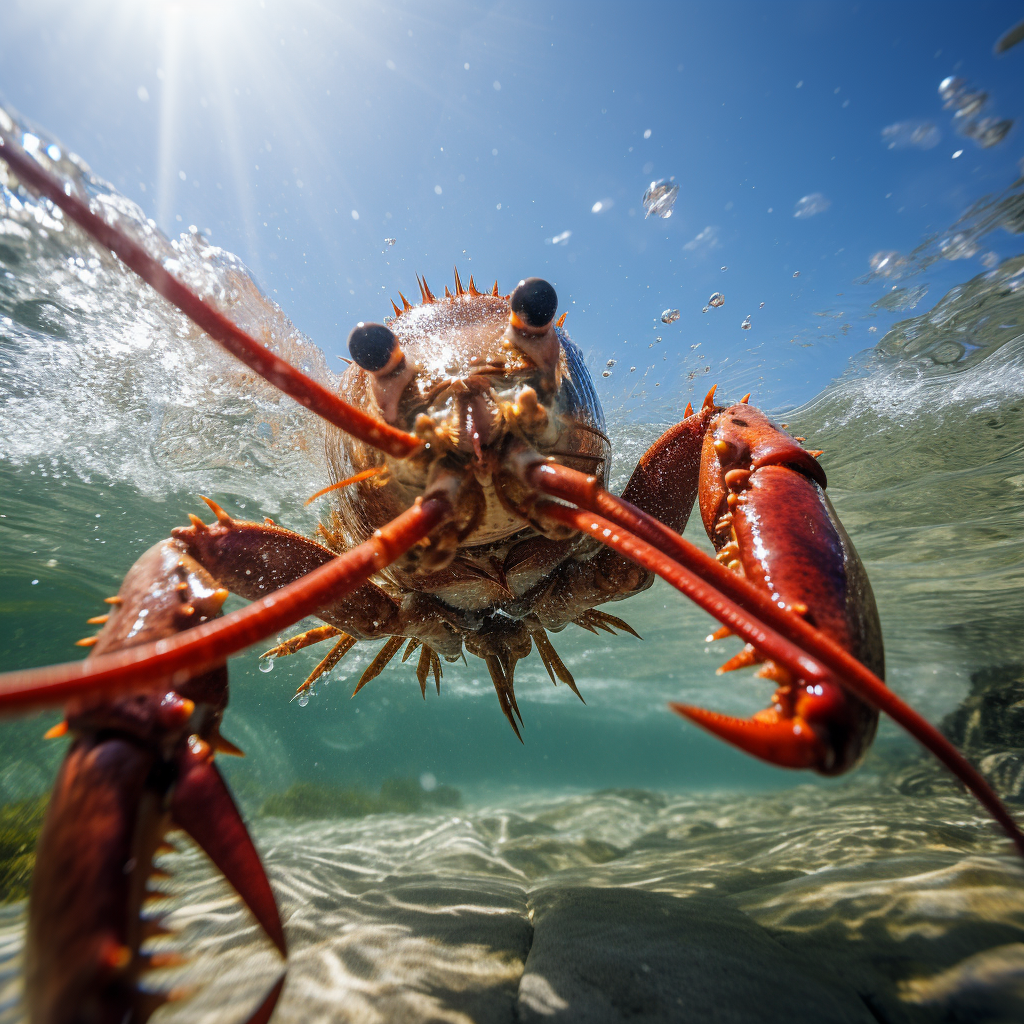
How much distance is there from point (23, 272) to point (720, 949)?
6.86m

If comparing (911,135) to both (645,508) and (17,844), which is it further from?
(17,844)

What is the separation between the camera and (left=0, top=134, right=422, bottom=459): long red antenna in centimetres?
87

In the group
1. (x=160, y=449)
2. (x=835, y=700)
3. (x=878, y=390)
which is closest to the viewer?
(x=835, y=700)

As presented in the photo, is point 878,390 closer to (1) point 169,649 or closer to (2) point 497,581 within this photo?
(2) point 497,581

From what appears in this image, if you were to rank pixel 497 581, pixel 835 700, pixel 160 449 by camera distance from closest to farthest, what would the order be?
pixel 835 700 < pixel 497 581 < pixel 160 449

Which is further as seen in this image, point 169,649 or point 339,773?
point 339,773

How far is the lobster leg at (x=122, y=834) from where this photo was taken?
0.78 meters

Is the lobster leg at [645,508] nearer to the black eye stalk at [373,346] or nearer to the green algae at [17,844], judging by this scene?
the black eye stalk at [373,346]

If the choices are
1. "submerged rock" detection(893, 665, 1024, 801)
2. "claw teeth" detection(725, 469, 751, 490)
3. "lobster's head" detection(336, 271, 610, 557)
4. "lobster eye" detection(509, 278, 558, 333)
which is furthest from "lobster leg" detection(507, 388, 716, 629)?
"submerged rock" detection(893, 665, 1024, 801)

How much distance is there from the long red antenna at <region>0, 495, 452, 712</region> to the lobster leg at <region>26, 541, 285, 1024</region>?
0.17 feet

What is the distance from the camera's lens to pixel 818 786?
14.1 metres

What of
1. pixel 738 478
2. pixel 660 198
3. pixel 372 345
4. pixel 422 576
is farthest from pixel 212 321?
pixel 660 198

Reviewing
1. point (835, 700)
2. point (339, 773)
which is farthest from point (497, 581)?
point (339, 773)

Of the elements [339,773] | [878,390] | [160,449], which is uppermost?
[160,449]
